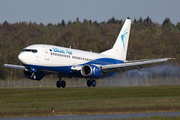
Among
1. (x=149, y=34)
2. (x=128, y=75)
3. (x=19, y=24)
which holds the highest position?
(x=19, y=24)

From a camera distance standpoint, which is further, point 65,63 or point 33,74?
point 65,63

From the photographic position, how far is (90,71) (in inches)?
1785

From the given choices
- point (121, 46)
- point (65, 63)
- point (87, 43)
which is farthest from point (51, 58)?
point (87, 43)

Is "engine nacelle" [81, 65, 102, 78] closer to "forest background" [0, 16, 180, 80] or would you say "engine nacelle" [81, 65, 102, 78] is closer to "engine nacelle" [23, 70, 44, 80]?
"engine nacelle" [23, 70, 44, 80]

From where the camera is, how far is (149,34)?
14388 cm

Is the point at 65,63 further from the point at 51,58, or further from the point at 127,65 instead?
the point at 127,65

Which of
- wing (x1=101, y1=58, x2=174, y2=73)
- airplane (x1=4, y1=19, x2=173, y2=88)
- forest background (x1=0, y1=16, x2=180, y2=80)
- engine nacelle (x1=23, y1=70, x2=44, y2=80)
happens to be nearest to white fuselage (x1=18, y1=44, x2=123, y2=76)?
airplane (x1=4, y1=19, x2=173, y2=88)

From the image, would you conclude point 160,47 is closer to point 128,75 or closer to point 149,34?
point 149,34

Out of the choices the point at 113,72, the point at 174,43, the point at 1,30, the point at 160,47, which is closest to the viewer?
the point at 113,72

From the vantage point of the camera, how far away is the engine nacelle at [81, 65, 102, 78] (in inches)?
1783

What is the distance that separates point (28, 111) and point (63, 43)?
337ft

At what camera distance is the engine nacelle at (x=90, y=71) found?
45284 mm

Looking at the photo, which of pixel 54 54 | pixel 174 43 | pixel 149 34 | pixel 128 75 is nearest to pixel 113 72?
pixel 128 75

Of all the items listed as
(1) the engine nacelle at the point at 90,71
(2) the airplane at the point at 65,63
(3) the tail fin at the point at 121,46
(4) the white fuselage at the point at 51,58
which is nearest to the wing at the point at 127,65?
(2) the airplane at the point at 65,63
